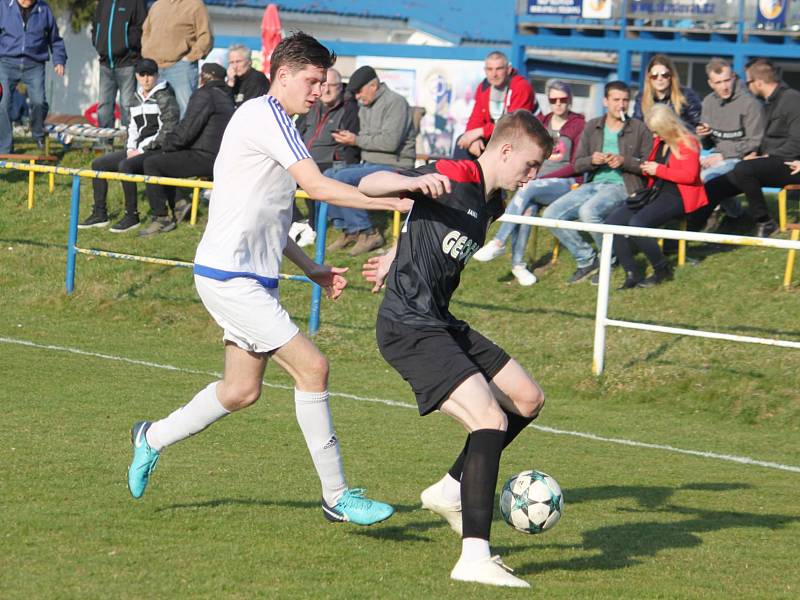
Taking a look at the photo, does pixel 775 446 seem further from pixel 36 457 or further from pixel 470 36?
pixel 470 36

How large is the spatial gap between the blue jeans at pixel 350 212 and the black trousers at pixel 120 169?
7.18 feet

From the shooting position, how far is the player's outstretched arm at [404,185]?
16.5 feet

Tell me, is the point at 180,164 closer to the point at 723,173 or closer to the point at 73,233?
the point at 73,233

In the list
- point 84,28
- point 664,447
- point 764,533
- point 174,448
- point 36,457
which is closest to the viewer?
point 764,533

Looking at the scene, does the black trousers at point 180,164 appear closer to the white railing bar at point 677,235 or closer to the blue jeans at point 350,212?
the blue jeans at point 350,212

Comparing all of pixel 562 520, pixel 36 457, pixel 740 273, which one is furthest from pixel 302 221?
pixel 562 520

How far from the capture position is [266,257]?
575 centimetres

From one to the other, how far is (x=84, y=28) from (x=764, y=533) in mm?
31978

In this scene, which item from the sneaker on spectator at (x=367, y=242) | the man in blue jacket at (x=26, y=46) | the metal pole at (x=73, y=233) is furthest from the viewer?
the man in blue jacket at (x=26, y=46)

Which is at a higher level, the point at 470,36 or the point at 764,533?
the point at 470,36

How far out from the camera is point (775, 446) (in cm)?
890

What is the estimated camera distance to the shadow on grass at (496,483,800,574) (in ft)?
18.4

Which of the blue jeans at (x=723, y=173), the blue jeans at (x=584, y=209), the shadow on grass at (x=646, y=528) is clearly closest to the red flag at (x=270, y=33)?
the blue jeans at (x=584, y=209)

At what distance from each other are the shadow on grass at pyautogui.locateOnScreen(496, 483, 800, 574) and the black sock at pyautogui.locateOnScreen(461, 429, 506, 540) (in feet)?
1.23
